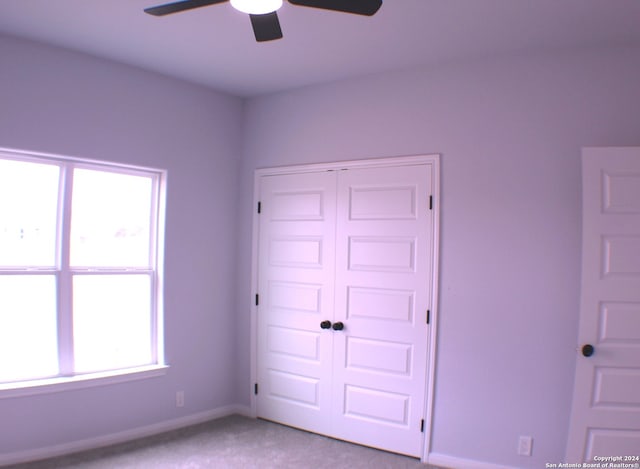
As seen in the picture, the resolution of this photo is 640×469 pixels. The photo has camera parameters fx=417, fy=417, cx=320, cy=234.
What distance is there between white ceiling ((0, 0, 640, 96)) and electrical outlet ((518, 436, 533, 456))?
8.29 feet

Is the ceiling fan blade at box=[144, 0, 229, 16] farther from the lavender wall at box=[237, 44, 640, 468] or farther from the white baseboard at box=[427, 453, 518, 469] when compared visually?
the white baseboard at box=[427, 453, 518, 469]

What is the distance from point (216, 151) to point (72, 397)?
222 cm

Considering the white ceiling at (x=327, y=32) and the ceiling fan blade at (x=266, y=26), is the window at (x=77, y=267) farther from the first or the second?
the ceiling fan blade at (x=266, y=26)

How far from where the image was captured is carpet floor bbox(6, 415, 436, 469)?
2834 millimetres

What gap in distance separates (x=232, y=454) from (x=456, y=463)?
1.58 m

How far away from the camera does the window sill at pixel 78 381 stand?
272cm

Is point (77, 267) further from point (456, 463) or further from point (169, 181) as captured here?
point (456, 463)

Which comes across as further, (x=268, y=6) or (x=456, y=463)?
(x=456, y=463)

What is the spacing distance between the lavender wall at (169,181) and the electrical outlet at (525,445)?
7.88ft

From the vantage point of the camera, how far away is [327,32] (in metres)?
2.60

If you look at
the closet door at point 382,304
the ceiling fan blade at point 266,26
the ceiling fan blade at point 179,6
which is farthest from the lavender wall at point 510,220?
the ceiling fan blade at point 179,6

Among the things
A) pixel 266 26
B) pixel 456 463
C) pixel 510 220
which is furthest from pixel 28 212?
pixel 456 463

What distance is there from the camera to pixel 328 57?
117 inches

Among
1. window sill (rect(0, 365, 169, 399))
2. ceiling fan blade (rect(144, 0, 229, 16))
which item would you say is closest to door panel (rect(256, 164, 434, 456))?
window sill (rect(0, 365, 169, 399))
